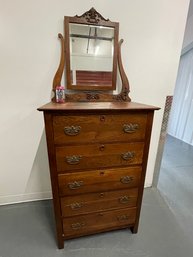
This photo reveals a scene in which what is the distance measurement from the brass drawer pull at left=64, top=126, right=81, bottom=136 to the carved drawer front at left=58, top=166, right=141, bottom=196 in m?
0.29

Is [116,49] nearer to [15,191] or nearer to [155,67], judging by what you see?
[155,67]

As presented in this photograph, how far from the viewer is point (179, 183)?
2.08m

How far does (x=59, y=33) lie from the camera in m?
1.29

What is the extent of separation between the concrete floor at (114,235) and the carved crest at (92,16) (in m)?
1.83

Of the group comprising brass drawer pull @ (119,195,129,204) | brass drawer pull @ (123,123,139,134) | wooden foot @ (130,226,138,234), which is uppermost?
brass drawer pull @ (123,123,139,134)

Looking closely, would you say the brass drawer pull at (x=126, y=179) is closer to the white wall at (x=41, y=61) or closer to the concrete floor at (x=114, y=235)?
the concrete floor at (x=114, y=235)

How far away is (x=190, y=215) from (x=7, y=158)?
1923 mm

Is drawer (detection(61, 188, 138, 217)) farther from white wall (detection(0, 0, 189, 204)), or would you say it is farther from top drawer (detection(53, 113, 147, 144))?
white wall (detection(0, 0, 189, 204))

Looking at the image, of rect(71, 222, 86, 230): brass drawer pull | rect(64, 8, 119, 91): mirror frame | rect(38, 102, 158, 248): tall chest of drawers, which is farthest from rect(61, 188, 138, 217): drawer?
rect(64, 8, 119, 91): mirror frame

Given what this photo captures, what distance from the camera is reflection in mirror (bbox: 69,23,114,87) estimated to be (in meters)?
1.31

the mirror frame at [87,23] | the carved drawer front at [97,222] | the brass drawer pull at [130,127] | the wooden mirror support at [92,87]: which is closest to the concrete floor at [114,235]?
the carved drawer front at [97,222]

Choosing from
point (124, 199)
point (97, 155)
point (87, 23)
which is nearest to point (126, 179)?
point (124, 199)

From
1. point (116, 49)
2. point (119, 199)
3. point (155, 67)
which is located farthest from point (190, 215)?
point (116, 49)

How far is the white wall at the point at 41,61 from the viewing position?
1244mm
